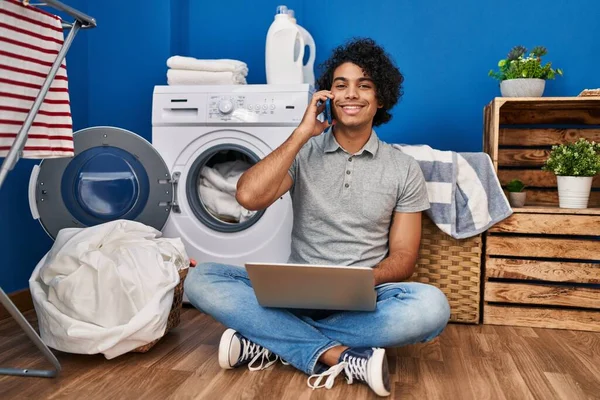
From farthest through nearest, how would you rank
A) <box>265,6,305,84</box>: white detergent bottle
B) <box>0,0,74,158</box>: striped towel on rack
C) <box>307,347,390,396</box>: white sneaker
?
1. <box>265,6,305,84</box>: white detergent bottle
2. <box>307,347,390,396</box>: white sneaker
3. <box>0,0,74,158</box>: striped towel on rack

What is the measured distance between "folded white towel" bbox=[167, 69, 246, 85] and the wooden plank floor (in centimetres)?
100

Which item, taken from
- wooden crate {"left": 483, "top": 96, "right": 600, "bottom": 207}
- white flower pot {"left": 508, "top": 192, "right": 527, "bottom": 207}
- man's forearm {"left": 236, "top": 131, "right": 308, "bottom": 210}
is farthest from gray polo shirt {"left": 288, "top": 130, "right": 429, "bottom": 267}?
wooden crate {"left": 483, "top": 96, "right": 600, "bottom": 207}

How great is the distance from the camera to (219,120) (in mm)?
2357

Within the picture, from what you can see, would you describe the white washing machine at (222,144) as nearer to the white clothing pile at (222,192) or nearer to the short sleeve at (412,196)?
the white clothing pile at (222,192)

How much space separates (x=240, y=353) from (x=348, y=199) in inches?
20.9

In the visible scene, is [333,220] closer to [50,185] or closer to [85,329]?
[85,329]

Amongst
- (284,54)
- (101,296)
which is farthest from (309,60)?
(101,296)

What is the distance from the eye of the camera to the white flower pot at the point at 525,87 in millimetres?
2352

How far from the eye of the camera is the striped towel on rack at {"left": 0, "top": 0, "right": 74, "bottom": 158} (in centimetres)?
135

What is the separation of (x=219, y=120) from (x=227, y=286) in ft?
2.79

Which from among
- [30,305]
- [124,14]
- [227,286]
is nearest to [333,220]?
[227,286]

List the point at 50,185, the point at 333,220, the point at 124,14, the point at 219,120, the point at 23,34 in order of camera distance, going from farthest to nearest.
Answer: the point at 124,14 < the point at 219,120 < the point at 50,185 < the point at 333,220 < the point at 23,34

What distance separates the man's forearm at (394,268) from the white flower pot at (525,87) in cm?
93

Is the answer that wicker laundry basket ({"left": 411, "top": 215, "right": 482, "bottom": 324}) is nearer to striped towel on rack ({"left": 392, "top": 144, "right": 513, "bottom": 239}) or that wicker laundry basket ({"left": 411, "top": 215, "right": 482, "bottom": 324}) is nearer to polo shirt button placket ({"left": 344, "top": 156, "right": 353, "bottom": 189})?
striped towel on rack ({"left": 392, "top": 144, "right": 513, "bottom": 239})
